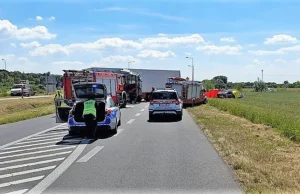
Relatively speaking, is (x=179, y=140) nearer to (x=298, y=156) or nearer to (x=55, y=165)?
(x=298, y=156)

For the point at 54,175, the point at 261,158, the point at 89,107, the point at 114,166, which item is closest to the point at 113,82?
the point at 89,107

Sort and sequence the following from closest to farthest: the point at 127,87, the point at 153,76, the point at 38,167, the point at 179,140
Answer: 1. the point at 38,167
2. the point at 179,140
3. the point at 127,87
4. the point at 153,76

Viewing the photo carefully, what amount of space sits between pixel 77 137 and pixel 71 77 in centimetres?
1321

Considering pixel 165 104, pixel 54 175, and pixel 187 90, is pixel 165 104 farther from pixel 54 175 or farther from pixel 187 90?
pixel 54 175

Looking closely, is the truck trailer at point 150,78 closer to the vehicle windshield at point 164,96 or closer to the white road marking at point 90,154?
the vehicle windshield at point 164,96

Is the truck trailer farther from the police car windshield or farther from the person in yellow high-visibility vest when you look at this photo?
the person in yellow high-visibility vest

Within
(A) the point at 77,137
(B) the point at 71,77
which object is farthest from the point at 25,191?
(B) the point at 71,77

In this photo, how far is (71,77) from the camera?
2872cm

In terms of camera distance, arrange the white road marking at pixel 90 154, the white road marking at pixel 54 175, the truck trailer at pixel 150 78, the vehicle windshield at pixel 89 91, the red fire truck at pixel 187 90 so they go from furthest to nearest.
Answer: the truck trailer at pixel 150 78 → the red fire truck at pixel 187 90 → the vehicle windshield at pixel 89 91 → the white road marking at pixel 90 154 → the white road marking at pixel 54 175

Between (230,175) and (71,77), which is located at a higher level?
(71,77)

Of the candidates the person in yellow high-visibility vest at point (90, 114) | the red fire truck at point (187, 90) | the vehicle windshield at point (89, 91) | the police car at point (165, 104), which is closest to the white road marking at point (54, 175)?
the person in yellow high-visibility vest at point (90, 114)

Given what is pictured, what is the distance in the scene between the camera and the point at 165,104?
24719mm

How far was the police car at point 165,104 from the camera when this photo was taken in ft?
80.9

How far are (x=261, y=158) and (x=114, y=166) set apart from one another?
12.3 feet
